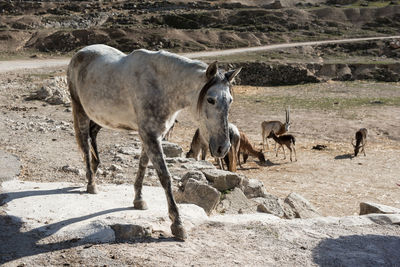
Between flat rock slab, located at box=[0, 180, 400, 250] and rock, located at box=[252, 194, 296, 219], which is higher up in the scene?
flat rock slab, located at box=[0, 180, 400, 250]

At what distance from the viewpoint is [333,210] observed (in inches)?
411

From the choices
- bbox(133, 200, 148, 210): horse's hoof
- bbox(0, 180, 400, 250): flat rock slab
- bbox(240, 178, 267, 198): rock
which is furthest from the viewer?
bbox(240, 178, 267, 198): rock

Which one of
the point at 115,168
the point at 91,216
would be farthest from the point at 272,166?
the point at 91,216

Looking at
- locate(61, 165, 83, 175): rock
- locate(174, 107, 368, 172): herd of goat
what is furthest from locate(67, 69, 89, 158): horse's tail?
locate(174, 107, 368, 172): herd of goat

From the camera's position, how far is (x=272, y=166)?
15.9 metres

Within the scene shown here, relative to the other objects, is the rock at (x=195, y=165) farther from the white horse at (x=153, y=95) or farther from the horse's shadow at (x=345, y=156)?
the horse's shadow at (x=345, y=156)

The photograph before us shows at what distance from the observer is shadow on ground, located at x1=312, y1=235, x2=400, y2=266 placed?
5281 mm

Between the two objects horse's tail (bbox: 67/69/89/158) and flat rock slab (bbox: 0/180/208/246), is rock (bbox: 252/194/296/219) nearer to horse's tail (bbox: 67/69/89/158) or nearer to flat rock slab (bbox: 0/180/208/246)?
flat rock slab (bbox: 0/180/208/246)

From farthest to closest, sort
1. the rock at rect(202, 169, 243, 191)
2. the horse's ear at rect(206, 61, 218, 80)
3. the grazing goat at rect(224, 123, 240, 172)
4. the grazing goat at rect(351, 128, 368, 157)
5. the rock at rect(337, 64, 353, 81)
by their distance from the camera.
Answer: the rock at rect(337, 64, 353, 81)
the grazing goat at rect(351, 128, 368, 157)
the grazing goat at rect(224, 123, 240, 172)
the rock at rect(202, 169, 243, 191)
the horse's ear at rect(206, 61, 218, 80)

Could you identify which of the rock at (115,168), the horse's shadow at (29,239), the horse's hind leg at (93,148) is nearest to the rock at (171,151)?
the rock at (115,168)

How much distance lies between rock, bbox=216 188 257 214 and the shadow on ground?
6.58 ft

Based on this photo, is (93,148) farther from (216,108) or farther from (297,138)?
(297,138)

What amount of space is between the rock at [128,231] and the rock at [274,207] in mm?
2800

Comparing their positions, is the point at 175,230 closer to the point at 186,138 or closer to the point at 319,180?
the point at 319,180
